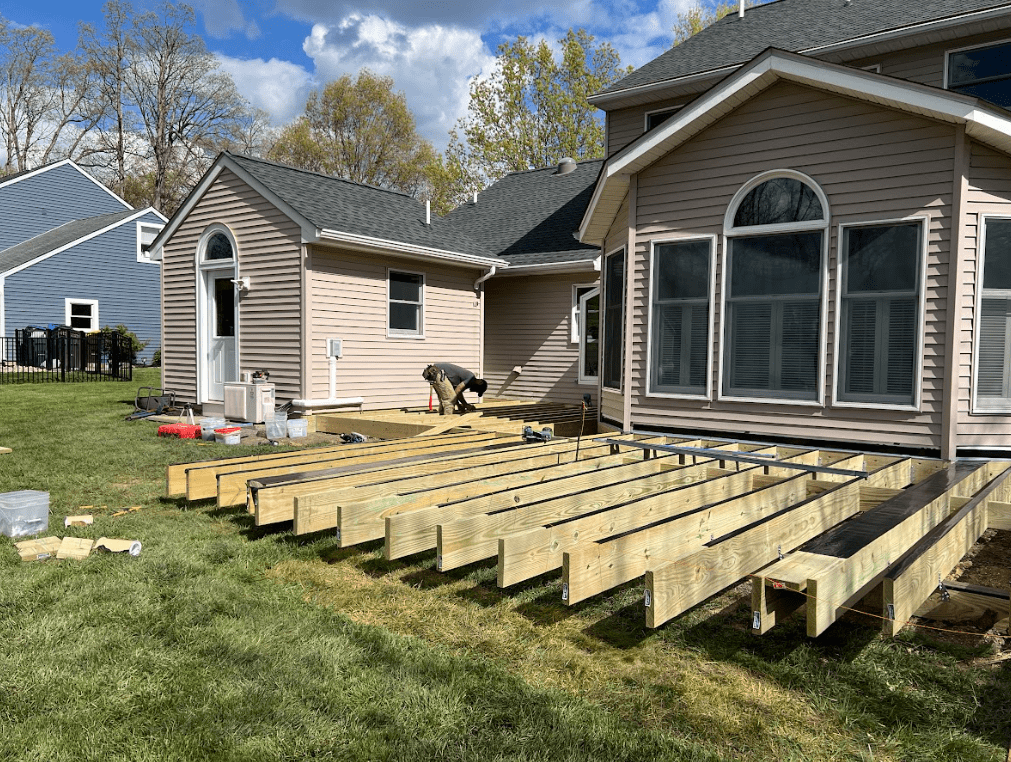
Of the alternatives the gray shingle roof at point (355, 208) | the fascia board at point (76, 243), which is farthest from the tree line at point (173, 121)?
the gray shingle roof at point (355, 208)

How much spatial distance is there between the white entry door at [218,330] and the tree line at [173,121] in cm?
2272

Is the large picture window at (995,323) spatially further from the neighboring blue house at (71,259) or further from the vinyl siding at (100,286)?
the vinyl siding at (100,286)

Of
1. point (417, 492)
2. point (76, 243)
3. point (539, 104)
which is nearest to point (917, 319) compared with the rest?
point (417, 492)

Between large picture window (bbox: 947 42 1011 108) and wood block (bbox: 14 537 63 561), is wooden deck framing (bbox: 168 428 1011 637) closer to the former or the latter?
wood block (bbox: 14 537 63 561)

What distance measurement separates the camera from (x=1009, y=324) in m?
6.57

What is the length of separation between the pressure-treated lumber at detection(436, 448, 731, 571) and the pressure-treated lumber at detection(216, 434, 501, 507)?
1677 millimetres

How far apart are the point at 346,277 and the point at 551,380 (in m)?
4.90

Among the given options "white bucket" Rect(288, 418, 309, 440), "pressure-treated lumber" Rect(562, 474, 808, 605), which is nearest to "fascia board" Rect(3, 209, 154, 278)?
"white bucket" Rect(288, 418, 309, 440)

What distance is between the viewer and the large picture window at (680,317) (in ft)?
26.1

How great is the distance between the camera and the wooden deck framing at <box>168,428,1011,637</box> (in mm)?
3141

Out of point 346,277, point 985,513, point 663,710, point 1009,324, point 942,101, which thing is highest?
point 942,101

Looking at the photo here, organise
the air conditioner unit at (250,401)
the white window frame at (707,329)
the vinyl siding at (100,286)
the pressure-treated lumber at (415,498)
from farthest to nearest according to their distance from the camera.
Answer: the vinyl siding at (100,286) < the air conditioner unit at (250,401) < the white window frame at (707,329) < the pressure-treated lumber at (415,498)

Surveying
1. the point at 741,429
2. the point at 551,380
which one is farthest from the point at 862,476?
the point at 551,380

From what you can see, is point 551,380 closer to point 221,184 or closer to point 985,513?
point 221,184
